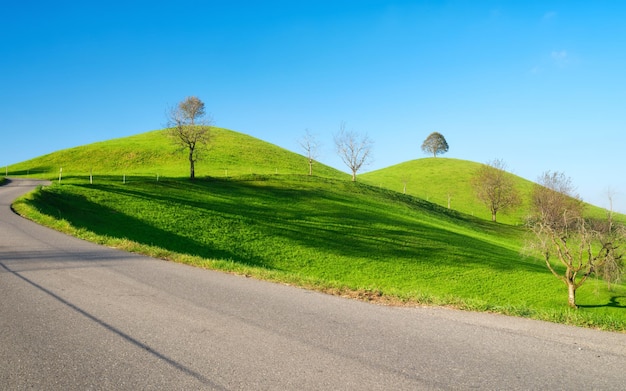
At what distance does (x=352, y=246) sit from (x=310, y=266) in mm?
7996

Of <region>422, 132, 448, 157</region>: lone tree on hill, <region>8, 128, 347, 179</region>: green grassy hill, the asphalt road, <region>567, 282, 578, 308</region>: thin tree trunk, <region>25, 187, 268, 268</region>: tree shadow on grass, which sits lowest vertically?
<region>567, 282, 578, 308</region>: thin tree trunk

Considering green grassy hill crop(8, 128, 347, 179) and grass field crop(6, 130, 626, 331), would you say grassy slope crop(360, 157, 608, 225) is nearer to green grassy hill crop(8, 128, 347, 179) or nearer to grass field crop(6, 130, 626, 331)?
green grassy hill crop(8, 128, 347, 179)

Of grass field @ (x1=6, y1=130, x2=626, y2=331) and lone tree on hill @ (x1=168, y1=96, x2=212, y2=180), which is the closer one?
grass field @ (x1=6, y1=130, x2=626, y2=331)

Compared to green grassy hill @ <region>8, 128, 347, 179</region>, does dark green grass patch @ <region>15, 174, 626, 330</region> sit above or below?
below

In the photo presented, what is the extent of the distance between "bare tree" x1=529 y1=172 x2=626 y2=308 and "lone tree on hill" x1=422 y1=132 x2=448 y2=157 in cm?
7967

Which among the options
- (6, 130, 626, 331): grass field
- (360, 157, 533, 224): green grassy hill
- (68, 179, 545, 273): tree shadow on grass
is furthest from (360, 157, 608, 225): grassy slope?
(6, 130, 626, 331): grass field

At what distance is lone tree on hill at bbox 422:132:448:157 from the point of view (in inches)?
6644

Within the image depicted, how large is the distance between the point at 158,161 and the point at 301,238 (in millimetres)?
67889

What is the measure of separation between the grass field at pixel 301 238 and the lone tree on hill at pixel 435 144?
112 meters

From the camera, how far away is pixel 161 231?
120ft

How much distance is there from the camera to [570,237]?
39.8 meters

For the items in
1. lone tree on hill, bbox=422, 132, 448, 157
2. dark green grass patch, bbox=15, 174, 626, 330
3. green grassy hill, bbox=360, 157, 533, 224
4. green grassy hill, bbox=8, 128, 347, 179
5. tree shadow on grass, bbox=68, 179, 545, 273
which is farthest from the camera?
lone tree on hill, bbox=422, 132, 448, 157

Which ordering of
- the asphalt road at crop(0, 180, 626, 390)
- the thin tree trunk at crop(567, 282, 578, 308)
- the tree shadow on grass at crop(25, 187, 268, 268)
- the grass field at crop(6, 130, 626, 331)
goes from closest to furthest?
the asphalt road at crop(0, 180, 626, 390)
the thin tree trunk at crop(567, 282, 578, 308)
the grass field at crop(6, 130, 626, 331)
the tree shadow on grass at crop(25, 187, 268, 268)

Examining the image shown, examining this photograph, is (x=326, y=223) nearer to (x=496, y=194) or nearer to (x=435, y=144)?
(x=496, y=194)
